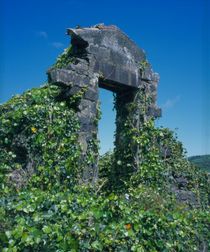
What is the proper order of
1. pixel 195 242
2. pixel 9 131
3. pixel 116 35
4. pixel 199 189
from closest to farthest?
pixel 195 242, pixel 9 131, pixel 116 35, pixel 199 189

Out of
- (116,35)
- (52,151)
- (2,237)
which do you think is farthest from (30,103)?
(2,237)

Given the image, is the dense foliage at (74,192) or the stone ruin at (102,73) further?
the stone ruin at (102,73)

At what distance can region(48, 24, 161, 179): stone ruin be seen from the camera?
6.77m

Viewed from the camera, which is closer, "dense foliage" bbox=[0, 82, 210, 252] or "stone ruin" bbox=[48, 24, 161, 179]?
"dense foliage" bbox=[0, 82, 210, 252]

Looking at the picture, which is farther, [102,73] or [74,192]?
[102,73]

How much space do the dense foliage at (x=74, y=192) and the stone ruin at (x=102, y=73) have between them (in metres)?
0.28

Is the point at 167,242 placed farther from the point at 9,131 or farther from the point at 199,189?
the point at 199,189

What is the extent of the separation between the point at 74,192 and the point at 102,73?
2.55 metres

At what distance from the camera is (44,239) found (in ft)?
10.4

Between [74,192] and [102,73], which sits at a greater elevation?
[102,73]

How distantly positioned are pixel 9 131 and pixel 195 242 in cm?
326

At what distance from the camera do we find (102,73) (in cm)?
736

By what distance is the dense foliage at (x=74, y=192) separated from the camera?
131 inches

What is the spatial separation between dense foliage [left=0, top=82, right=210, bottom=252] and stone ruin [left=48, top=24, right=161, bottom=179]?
0.28 m
